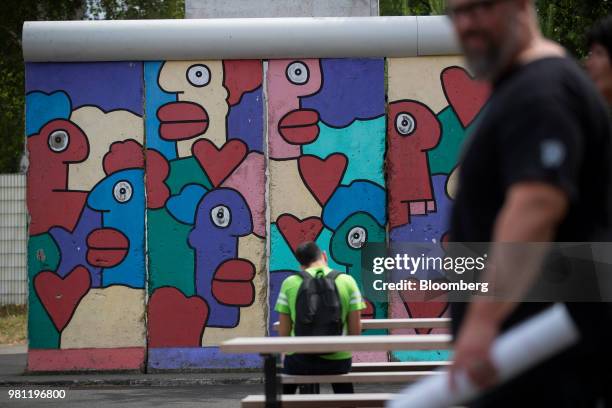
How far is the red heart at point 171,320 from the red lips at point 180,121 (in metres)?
1.76

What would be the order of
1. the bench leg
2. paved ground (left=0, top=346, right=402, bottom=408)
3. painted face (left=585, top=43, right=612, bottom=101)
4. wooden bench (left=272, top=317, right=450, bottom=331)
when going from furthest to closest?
paved ground (left=0, top=346, right=402, bottom=408), wooden bench (left=272, top=317, right=450, bottom=331), the bench leg, painted face (left=585, top=43, right=612, bottom=101)

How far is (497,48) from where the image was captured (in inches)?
135

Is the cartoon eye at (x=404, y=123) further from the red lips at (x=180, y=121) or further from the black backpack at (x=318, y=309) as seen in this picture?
the black backpack at (x=318, y=309)

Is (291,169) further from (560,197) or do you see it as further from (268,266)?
(560,197)

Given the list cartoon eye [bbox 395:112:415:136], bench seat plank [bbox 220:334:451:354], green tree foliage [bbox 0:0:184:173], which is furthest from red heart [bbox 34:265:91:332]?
green tree foliage [bbox 0:0:184:173]

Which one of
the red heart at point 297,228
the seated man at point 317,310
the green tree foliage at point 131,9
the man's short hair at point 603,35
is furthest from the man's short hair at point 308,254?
the green tree foliage at point 131,9

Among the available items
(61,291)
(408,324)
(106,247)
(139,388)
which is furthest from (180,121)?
(408,324)

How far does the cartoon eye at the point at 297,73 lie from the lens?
1530 centimetres

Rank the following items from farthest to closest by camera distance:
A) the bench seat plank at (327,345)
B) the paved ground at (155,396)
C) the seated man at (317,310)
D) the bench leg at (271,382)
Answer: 1. the paved ground at (155,396)
2. the seated man at (317,310)
3. the bench leg at (271,382)
4. the bench seat plank at (327,345)

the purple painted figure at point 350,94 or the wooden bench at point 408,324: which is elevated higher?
the purple painted figure at point 350,94

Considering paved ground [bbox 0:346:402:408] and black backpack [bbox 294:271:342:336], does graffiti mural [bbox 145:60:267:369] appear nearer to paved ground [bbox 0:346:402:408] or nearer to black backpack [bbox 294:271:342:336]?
paved ground [bbox 0:346:402:408]

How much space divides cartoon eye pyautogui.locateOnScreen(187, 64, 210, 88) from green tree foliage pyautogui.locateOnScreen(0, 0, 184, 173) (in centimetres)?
1164

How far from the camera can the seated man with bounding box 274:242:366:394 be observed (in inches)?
353

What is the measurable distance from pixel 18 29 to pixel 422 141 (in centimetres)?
1363
